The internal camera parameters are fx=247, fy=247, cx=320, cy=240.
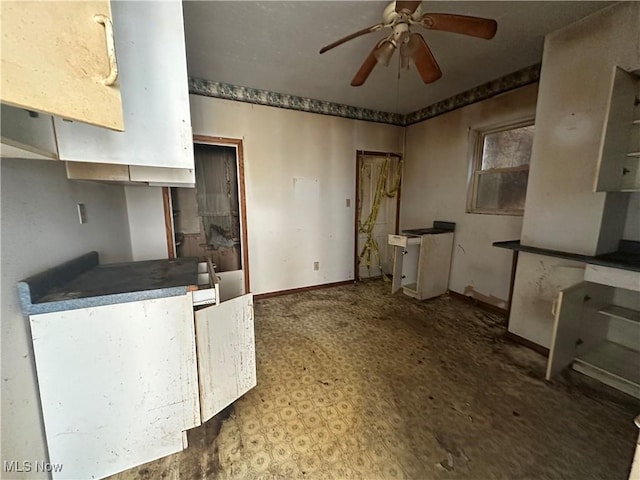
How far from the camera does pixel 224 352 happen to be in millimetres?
1397

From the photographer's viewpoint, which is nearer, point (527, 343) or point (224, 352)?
point (224, 352)

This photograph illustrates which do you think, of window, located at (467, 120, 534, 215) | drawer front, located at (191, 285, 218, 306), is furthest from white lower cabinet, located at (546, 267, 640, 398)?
drawer front, located at (191, 285, 218, 306)

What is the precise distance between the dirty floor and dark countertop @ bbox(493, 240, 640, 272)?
34.8 inches

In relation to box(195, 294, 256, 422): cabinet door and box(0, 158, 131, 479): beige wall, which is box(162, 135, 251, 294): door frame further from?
box(195, 294, 256, 422): cabinet door

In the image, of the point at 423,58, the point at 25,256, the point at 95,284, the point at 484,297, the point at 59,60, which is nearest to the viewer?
the point at 59,60

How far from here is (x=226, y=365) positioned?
142cm

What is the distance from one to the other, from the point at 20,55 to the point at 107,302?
3.03 feet

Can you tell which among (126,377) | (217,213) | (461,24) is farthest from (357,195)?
(126,377)

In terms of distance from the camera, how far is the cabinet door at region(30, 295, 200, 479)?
3.45ft

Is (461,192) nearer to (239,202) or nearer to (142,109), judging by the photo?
(239,202)

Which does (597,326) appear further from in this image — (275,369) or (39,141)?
(39,141)

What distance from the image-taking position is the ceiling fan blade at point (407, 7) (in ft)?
4.45

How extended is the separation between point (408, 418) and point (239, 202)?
2720 millimetres

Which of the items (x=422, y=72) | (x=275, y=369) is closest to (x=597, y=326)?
(x=422, y=72)
